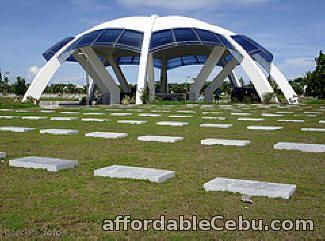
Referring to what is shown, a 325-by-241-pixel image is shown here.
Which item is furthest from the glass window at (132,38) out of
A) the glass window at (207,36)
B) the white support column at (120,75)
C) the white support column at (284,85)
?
the white support column at (284,85)

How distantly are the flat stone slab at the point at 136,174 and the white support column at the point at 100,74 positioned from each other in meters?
35.5

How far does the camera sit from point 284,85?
40469 millimetres

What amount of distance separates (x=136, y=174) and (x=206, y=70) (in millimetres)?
37640

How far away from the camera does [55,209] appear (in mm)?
4004

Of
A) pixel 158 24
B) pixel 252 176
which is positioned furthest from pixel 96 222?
pixel 158 24

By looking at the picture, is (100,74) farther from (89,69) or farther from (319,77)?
(319,77)

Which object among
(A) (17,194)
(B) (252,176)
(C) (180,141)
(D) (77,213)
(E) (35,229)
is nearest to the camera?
(E) (35,229)

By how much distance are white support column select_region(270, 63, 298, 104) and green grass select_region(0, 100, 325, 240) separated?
1284 inches

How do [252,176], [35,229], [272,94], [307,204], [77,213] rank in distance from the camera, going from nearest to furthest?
[35,229] < [77,213] < [307,204] < [252,176] < [272,94]

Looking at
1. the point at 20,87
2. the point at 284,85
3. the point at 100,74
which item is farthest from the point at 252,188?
the point at 20,87

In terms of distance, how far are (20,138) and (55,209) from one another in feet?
19.8

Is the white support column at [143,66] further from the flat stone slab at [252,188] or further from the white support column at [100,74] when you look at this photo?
the flat stone slab at [252,188]

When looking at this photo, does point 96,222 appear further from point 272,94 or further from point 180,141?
point 272,94

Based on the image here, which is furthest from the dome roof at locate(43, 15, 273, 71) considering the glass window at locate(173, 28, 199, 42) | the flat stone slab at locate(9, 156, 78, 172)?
the flat stone slab at locate(9, 156, 78, 172)
